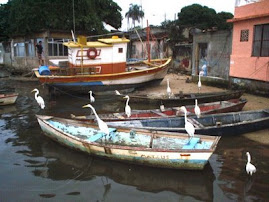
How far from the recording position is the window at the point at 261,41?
1276 cm

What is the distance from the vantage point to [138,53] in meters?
27.6

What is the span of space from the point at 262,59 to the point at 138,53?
16097 mm

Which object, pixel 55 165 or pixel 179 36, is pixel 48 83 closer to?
pixel 55 165

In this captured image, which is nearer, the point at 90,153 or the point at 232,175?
the point at 232,175

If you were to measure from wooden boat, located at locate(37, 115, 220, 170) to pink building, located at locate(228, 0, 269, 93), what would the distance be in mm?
7635

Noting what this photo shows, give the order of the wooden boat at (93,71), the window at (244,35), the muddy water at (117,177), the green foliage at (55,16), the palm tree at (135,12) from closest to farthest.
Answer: the muddy water at (117,177) < the window at (244,35) < the wooden boat at (93,71) < the green foliage at (55,16) < the palm tree at (135,12)

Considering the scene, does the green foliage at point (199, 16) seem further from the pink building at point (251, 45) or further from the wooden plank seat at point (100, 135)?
the wooden plank seat at point (100, 135)

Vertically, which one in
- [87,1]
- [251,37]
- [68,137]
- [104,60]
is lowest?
[68,137]

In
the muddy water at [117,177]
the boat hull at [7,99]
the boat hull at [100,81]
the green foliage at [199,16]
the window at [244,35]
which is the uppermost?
the green foliage at [199,16]

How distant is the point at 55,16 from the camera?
2241 cm

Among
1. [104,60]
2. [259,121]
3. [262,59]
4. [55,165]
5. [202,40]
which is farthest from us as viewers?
[202,40]

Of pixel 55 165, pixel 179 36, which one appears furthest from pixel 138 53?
pixel 55 165

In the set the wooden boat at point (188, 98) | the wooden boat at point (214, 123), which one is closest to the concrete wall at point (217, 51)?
the wooden boat at point (188, 98)

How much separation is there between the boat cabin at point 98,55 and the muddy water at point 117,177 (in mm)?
7478
